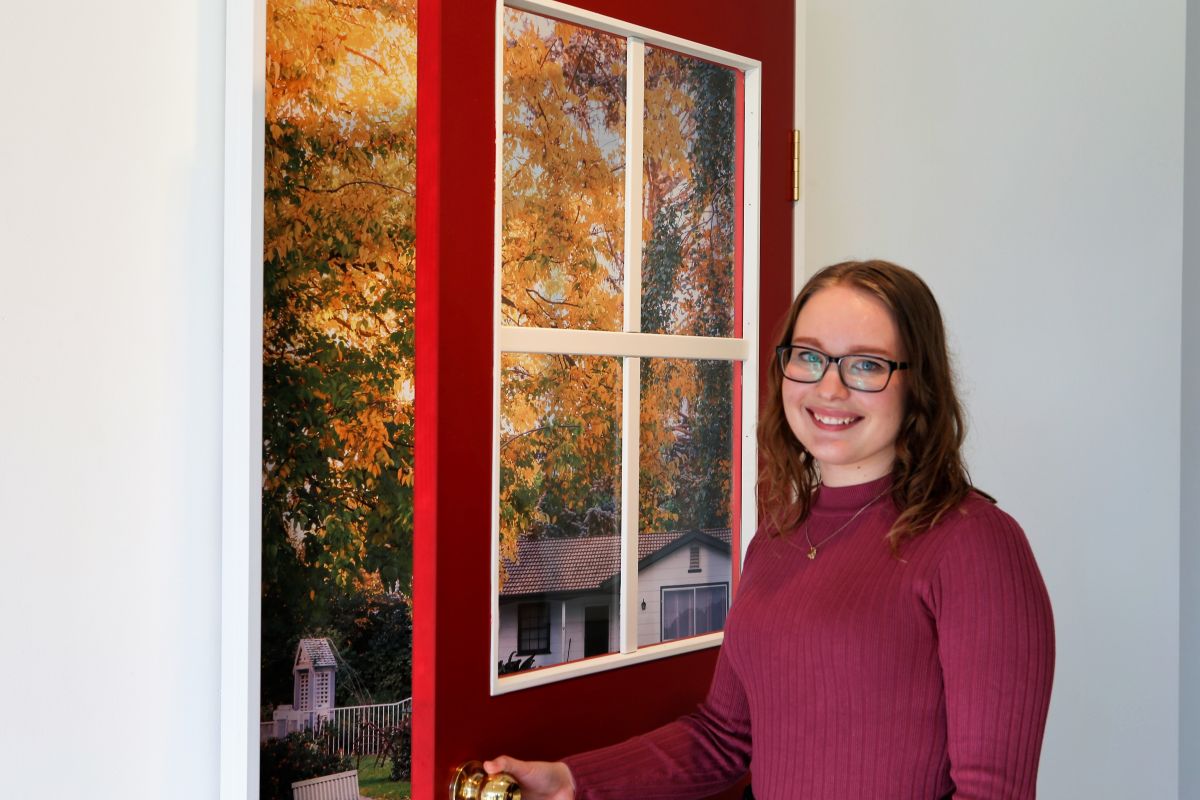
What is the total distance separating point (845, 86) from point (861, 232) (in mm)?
286

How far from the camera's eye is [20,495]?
171cm

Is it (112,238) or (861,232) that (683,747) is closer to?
(861,232)

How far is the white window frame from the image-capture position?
1.48 metres

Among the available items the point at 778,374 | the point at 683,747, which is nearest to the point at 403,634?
the point at 683,747

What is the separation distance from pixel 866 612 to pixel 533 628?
1.66ft

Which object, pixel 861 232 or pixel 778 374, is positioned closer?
pixel 778 374

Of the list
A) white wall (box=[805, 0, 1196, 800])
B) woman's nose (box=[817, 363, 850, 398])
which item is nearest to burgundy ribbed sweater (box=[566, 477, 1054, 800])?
woman's nose (box=[817, 363, 850, 398])

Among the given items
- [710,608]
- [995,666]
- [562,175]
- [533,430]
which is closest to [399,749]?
[710,608]

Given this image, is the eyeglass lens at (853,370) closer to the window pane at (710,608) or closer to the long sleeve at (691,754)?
the long sleeve at (691,754)

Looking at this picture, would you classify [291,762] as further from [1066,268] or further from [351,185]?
[1066,268]

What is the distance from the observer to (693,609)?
1.77m

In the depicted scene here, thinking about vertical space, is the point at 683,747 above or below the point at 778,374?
below

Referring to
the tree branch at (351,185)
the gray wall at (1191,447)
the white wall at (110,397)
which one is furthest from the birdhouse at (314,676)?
the gray wall at (1191,447)

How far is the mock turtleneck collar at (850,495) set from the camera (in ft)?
4.51
